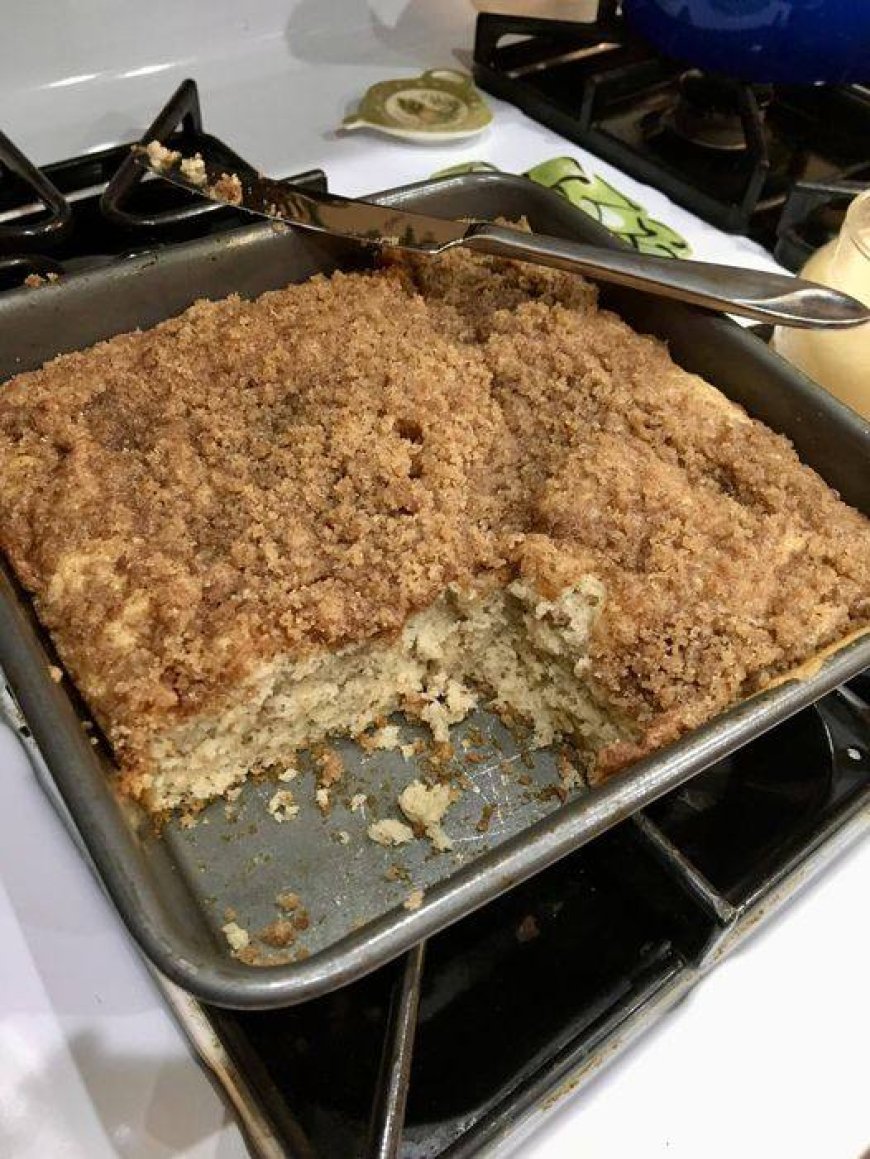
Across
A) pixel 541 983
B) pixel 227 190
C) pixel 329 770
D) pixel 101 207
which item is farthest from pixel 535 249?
pixel 541 983

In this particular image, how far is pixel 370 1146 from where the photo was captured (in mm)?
669

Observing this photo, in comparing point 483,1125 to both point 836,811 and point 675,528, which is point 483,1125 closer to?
point 836,811

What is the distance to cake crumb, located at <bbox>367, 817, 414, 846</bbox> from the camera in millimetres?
961

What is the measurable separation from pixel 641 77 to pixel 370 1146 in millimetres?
1809

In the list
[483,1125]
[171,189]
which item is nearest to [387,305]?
[171,189]

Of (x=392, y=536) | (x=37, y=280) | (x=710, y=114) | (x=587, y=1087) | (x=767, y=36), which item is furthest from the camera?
(x=710, y=114)

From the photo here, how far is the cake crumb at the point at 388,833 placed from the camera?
961 millimetres

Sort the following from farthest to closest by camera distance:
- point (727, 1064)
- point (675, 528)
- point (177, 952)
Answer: point (675, 528) → point (727, 1064) → point (177, 952)

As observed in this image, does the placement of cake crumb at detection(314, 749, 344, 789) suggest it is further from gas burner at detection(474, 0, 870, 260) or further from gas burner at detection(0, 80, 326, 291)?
gas burner at detection(474, 0, 870, 260)

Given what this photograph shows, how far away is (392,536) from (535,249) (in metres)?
0.42

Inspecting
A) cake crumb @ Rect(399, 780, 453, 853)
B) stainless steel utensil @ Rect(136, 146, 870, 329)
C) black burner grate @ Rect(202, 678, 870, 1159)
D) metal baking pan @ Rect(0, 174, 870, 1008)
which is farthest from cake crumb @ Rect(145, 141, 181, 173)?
black burner grate @ Rect(202, 678, 870, 1159)

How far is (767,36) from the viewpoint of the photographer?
1.52 metres

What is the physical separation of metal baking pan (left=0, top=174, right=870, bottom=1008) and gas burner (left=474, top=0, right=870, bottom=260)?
0.51m

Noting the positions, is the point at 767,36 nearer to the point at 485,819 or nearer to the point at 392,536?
the point at 392,536
